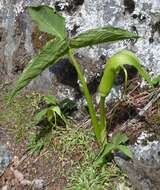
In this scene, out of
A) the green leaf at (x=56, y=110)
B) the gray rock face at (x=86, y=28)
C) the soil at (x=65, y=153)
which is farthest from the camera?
the gray rock face at (x=86, y=28)

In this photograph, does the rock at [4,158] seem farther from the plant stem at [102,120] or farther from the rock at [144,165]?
the rock at [144,165]

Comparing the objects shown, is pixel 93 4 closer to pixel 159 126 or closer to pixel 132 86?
pixel 132 86

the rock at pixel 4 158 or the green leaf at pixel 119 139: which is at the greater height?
the rock at pixel 4 158

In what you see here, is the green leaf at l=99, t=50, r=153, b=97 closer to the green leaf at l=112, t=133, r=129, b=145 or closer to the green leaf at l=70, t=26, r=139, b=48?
the green leaf at l=70, t=26, r=139, b=48

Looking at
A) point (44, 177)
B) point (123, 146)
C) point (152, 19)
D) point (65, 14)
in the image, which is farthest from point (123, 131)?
point (65, 14)

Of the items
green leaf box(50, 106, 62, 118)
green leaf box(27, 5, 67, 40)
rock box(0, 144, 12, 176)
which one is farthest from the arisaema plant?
rock box(0, 144, 12, 176)

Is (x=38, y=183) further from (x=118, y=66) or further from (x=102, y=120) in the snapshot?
(x=118, y=66)

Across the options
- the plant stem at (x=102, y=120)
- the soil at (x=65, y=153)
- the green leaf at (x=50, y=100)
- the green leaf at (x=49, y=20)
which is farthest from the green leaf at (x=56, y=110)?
the green leaf at (x=49, y=20)
